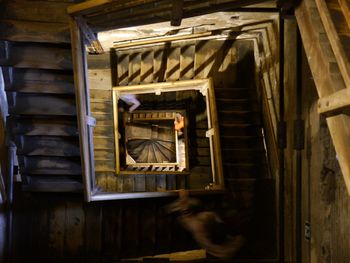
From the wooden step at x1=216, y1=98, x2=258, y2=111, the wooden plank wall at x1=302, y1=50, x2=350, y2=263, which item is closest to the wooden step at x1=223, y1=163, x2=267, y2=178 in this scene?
the wooden step at x1=216, y1=98, x2=258, y2=111

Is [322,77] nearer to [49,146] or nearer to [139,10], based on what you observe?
[139,10]

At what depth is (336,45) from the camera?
64.6 inches

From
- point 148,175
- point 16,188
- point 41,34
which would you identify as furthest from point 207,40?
point 16,188

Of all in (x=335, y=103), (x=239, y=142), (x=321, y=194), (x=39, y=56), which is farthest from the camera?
(x=239, y=142)

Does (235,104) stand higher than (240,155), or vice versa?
(235,104)

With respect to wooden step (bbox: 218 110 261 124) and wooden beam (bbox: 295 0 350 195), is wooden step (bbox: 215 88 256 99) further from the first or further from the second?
wooden beam (bbox: 295 0 350 195)

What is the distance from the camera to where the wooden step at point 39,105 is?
3078mm

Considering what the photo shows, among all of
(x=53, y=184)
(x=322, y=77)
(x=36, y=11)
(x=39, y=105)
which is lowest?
(x=53, y=184)

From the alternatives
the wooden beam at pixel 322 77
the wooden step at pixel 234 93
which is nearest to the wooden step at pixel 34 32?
the wooden beam at pixel 322 77

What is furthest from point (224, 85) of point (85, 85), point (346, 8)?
point (346, 8)

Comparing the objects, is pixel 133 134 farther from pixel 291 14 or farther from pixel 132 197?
pixel 291 14

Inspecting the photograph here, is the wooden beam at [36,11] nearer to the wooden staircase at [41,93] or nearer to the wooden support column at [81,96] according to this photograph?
the wooden staircase at [41,93]

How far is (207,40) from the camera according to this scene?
15.6 ft

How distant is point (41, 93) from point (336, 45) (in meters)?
2.34
